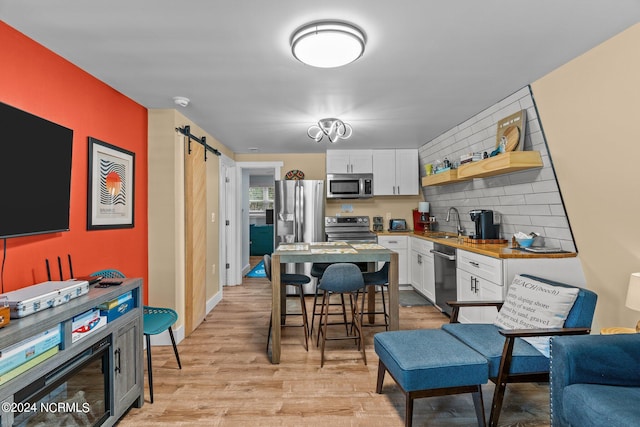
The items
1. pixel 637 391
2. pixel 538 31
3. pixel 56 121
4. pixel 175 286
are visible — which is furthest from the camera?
pixel 175 286

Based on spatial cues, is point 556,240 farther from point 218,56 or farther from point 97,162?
point 97,162

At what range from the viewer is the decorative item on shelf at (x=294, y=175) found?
5969 millimetres

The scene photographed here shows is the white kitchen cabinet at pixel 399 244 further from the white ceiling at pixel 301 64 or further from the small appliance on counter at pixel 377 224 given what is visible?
the white ceiling at pixel 301 64

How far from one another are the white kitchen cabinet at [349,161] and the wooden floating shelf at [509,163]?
7.88ft

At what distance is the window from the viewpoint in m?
9.90

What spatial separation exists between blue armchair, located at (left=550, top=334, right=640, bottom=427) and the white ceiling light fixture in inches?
78.4

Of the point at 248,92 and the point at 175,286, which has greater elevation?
the point at 248,92

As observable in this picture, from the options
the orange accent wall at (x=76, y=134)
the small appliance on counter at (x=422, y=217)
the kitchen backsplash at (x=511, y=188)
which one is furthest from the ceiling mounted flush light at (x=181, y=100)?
the small appliance on counter at (x=422, y=217)

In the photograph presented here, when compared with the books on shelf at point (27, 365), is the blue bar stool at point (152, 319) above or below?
below

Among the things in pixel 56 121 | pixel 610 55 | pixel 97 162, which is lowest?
pixel 97 162

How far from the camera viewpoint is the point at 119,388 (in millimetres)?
2064

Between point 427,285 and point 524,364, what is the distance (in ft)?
8.83

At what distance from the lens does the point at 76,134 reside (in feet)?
7.85

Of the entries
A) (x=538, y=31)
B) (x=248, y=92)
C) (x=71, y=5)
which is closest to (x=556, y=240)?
(x=538, y=31)
